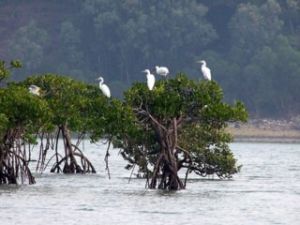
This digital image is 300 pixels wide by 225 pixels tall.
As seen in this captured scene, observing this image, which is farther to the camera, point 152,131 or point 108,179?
point 108,179

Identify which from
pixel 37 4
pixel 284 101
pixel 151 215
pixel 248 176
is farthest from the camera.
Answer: pixel 37 4

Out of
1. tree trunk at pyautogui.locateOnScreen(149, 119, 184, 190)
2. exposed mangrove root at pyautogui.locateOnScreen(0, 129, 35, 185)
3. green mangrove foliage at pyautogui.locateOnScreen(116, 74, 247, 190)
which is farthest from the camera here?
exposed mangrove root at pyautogui.locateOnScreen(0, 129, 35, 185)

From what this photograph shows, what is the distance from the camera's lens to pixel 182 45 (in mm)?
156000

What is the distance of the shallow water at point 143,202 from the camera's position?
4800 centimetres

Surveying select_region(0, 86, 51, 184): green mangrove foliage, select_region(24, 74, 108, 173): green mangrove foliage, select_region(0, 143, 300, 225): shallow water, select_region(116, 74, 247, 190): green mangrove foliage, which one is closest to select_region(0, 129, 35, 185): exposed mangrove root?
select_region(0, 86, 51, 184): green mangrove foliage

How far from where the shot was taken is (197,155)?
60.2 meters

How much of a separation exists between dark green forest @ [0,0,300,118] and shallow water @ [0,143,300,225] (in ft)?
253

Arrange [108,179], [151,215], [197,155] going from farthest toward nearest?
[108,179]
[197,155]
[151,215]

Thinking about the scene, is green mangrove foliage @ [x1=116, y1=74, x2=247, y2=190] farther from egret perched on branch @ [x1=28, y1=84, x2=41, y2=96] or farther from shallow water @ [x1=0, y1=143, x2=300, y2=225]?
egret perched on branch @ [x1=28, y1=84, x2=41, y2=96]

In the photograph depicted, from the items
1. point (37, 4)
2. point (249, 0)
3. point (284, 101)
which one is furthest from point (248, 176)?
point (37, 4)

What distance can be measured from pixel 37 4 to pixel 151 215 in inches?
5091

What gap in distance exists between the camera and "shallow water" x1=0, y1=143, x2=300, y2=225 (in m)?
48.0

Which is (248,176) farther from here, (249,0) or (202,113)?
(249,0)

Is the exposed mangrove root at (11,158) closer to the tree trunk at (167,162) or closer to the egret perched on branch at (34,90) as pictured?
the egret perched on branch at (34,90)
